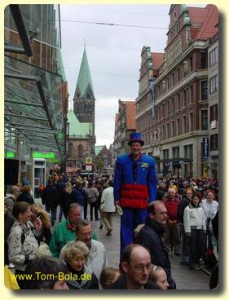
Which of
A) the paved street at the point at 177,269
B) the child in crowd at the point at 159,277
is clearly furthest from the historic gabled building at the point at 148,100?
the child in crowd at the point at 159,277

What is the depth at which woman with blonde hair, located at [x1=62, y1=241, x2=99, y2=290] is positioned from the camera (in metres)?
3.94

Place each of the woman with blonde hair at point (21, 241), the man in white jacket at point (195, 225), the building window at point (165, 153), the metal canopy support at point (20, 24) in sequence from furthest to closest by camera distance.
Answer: the building window at point (165, 153), the man in white jacket at point (195, 225), the woman with blonde hair at point (21, 241), the metal canopy support at point (20, 24)

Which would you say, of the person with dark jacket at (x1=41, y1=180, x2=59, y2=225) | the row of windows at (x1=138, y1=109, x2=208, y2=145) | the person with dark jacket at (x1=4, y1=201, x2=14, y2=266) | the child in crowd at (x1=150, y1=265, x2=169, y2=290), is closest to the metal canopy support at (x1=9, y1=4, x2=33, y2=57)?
the person with dark jacket at (x1=4, y1=201, x2=14, y2=266)

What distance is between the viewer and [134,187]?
5.45 metres

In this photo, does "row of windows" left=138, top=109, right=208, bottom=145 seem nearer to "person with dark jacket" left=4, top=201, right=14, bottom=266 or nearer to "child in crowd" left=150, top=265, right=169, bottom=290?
"person with dark jacket" left=4, top=201, right=14, bottom=266

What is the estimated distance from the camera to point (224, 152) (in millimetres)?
4188

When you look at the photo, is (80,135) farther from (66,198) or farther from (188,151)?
(66,198)

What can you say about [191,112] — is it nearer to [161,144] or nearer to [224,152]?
[161,144]

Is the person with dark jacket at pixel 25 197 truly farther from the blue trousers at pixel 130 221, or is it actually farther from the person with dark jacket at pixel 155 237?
the person with dark jacket at pixel 155 237

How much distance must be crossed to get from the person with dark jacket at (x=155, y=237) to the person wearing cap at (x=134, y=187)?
691 mm

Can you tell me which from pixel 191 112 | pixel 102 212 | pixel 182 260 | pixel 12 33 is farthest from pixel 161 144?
pixel 12 33

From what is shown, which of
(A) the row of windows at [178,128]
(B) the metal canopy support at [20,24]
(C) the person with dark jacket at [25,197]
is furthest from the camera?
(A) the row of windows at [178,128]

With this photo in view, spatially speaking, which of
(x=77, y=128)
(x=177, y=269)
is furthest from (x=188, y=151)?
(x=77, y=128)

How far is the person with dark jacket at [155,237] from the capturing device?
4355mm
